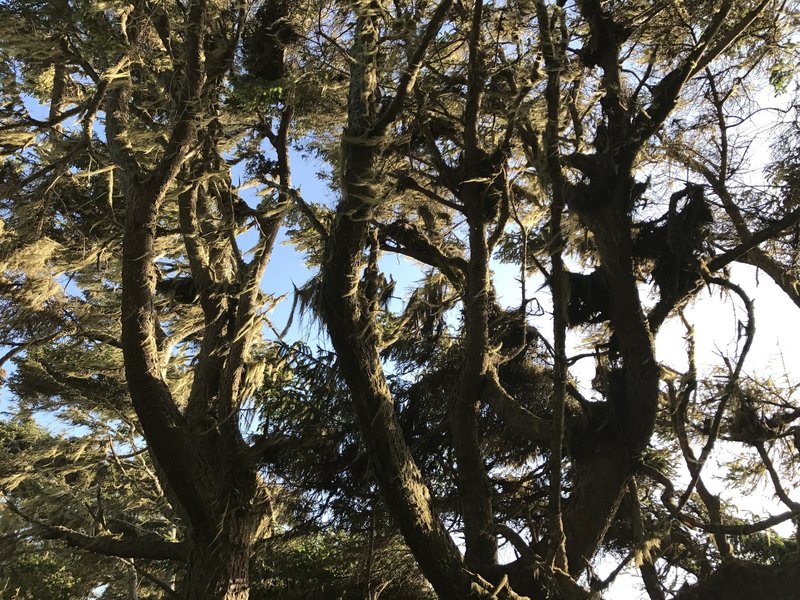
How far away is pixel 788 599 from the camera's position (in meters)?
3.15

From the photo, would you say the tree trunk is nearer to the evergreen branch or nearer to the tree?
the evergreen branch

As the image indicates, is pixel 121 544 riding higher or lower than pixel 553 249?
lower

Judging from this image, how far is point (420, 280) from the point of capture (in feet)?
19.3

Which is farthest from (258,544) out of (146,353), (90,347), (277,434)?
(90,347)

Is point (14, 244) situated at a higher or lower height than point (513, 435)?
higher

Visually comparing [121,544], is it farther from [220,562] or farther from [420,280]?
[420,280]

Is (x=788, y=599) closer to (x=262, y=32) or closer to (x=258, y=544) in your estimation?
(x=258, y=544)

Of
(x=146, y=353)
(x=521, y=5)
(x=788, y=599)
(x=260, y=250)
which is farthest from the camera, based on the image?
(x=260, y=250)

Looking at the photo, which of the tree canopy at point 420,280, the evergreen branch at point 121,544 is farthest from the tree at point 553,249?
the evergreen branch at point 121,544

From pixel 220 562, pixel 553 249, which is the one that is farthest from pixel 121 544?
pixel 553 249

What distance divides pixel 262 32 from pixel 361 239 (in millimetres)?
2558

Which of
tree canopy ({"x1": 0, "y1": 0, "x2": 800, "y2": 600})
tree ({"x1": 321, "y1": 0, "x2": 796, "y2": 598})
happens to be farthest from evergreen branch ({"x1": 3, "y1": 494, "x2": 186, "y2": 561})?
tree ({"x1": 321, "y1": 0, "x2": 796, "y2": 598})

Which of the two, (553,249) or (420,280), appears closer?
(553,249)

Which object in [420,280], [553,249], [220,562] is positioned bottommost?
[220,562]
